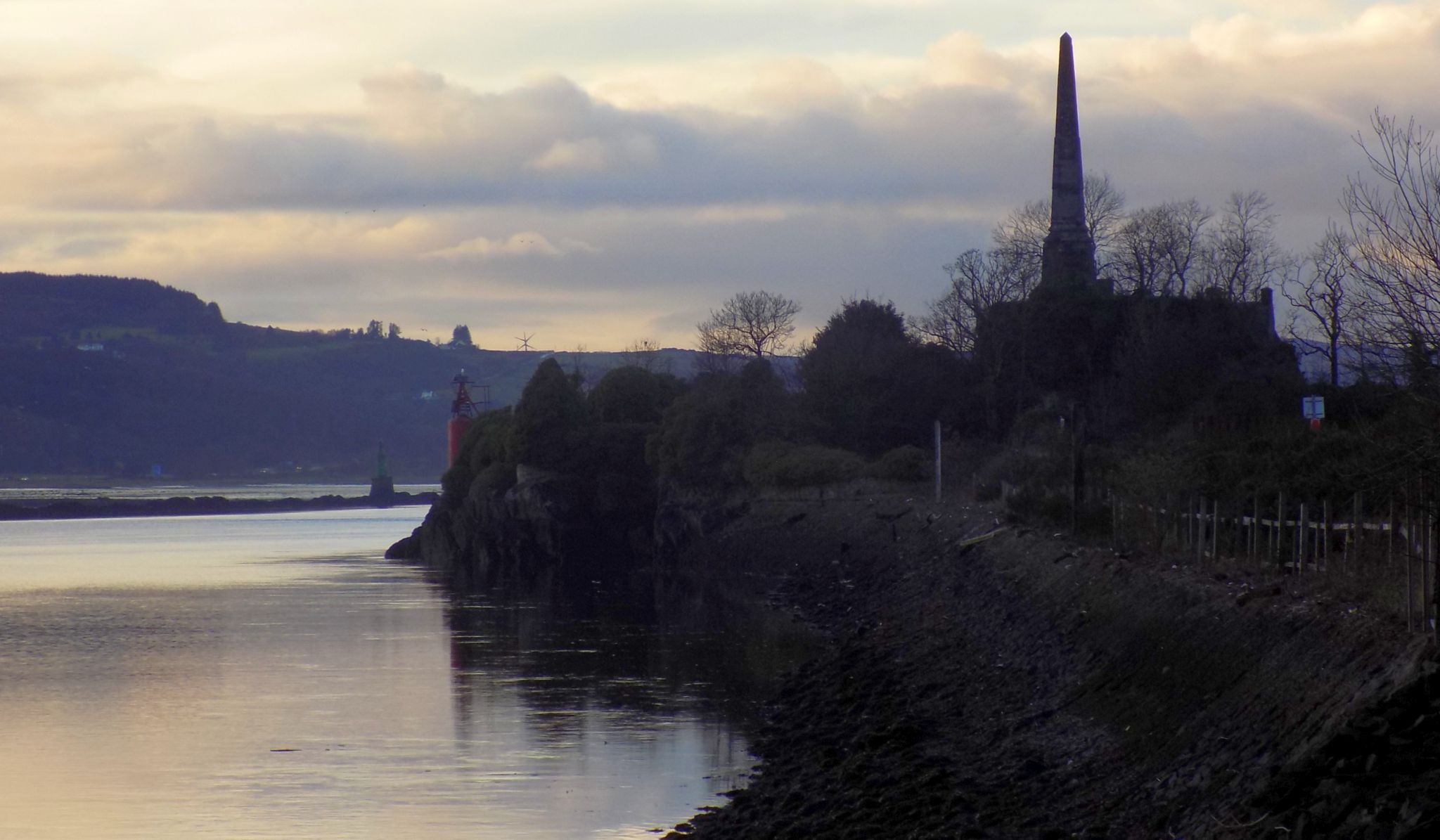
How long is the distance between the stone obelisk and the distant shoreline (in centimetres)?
9264

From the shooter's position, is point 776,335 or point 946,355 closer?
point 946,355

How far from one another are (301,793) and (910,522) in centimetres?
2725

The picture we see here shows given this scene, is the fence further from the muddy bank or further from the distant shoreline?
the distant shoreline

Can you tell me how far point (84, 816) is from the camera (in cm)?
1875

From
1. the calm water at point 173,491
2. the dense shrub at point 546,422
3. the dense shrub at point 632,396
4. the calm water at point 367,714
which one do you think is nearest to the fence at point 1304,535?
the calm water at point 367,714

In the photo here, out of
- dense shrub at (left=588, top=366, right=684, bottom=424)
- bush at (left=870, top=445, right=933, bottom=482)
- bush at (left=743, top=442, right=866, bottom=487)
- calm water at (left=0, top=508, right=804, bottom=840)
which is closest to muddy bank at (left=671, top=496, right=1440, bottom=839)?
calm water at (left=0, top=508, right=804, bottom=840)

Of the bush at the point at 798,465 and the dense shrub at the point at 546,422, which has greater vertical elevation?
the dense shrub at the point at 546,422

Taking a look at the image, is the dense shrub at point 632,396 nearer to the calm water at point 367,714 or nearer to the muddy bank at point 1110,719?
the calm water at point 367,714

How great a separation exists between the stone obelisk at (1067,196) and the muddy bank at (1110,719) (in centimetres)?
2931

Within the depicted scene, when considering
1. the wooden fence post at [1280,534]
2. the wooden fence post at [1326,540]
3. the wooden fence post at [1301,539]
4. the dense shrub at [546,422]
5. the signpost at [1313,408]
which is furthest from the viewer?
the dense shrub at [546,422]

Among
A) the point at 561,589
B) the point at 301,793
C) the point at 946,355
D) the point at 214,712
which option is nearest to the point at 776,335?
the point at 946,355

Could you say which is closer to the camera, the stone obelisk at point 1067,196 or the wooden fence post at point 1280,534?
the wooden fence post at point 1280,534

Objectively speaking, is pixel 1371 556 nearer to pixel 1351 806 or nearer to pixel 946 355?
pixel 1351 806

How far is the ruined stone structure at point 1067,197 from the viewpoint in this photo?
55562mm
